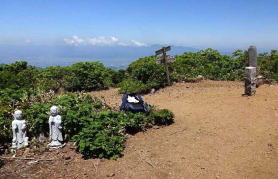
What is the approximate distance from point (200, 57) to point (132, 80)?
216 inches

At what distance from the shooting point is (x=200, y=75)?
16.8m

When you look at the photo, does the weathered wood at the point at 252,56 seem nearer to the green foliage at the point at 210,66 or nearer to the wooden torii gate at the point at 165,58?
the green foliage at the point at 210,66

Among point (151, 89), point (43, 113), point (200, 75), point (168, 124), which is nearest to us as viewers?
point (43, 113)

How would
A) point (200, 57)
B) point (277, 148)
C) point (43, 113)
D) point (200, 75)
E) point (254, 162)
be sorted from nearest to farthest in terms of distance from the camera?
point (254, 162) < point (277, 148) < point (43, 113) < point (200, 75) < point (200, 57)

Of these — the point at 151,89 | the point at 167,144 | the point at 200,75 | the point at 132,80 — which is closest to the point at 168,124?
the point at 167,144

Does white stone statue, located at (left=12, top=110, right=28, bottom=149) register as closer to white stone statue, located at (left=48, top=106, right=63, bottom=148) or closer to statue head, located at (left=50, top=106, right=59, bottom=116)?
white stone statue, located at (left=48, top=106, right=63, bottom=148)

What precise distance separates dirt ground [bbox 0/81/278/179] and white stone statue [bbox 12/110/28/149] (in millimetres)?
643

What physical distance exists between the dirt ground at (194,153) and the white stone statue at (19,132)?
2.11ft

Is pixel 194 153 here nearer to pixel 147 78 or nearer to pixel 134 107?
pixel 134 107

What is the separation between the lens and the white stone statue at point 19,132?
292 inches

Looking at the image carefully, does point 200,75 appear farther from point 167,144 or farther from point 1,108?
point 1,108

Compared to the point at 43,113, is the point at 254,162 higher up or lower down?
lower down

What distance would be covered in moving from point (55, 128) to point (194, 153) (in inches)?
130

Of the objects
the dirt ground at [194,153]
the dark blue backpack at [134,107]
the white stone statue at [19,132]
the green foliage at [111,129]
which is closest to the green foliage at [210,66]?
the dirt ground at [194,153]
